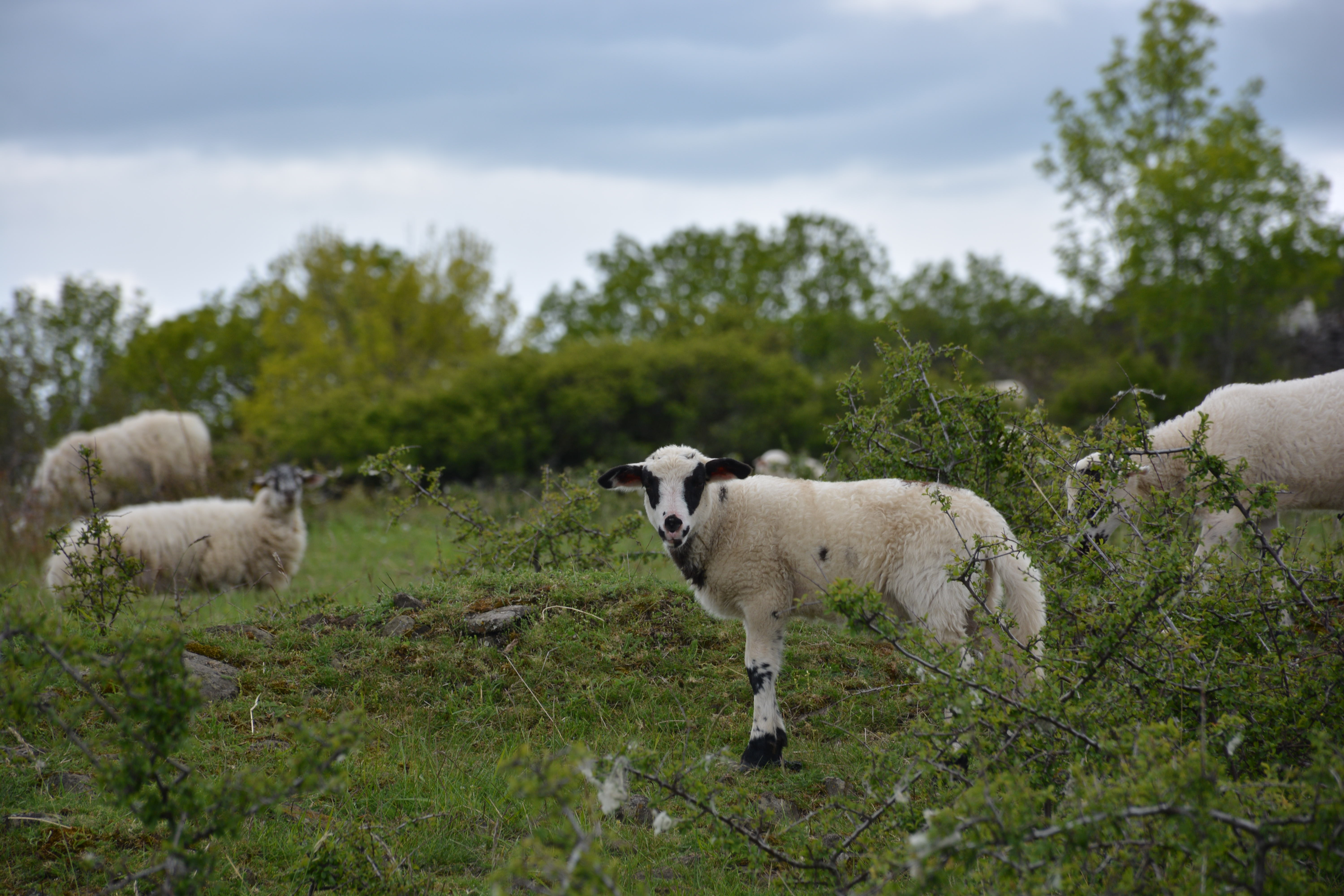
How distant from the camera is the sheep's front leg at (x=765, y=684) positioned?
5.05 m

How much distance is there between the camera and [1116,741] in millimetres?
3338

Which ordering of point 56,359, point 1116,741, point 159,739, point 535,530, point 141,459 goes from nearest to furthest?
1. point 159,739
2. point 1116,741
3. point 535,530
4. point 141,459
5. point 56,359

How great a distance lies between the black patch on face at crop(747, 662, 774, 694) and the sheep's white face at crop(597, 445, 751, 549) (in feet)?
2.76

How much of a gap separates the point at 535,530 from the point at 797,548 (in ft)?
9.39

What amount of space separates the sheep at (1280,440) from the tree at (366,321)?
21829 millimetres

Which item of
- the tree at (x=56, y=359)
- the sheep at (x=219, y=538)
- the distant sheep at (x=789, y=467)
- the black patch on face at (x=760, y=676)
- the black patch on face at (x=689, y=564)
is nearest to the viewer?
the black patch on face at (x=760, y=676)

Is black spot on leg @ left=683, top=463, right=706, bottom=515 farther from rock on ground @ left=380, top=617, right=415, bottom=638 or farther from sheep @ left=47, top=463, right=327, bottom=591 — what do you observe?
sheep @ left=47, top=463, right=327, bottom=591

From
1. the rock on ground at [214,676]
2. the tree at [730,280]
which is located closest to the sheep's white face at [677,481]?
the rock on ground at [214,676]

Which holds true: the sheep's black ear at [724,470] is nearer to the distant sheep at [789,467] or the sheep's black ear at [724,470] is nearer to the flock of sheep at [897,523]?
the flock of sheep at [897,523]

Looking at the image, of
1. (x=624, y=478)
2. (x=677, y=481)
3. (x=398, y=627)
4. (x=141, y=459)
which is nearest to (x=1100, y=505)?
(x=677, y=481)

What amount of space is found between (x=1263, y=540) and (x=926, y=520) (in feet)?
5.36

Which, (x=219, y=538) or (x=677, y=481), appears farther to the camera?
(x=219, y=538)

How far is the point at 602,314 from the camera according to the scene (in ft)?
151

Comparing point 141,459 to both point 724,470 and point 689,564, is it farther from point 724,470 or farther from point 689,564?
point 724,470
